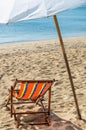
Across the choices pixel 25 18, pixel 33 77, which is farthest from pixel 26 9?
pixel 33 77

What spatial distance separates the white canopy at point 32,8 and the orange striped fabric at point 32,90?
60.9 inches

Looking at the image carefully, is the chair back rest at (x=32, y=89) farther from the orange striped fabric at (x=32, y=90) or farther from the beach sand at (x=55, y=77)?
the beach sand at (x=55, y=77)

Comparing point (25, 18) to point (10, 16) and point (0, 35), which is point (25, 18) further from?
point (0, 35)

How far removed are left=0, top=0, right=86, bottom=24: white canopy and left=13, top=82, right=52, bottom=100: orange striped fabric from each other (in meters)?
1.55

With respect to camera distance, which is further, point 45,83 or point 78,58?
point 78,58

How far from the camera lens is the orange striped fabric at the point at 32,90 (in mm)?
5160

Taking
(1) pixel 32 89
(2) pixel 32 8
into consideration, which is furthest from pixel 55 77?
(2) pixel 32 8

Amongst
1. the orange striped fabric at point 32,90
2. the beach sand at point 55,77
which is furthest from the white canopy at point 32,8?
the beach sand at point 55,77

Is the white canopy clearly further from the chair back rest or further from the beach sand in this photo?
the beach sand

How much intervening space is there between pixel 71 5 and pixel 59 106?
2.39 m

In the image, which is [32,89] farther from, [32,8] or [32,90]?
[32,8]

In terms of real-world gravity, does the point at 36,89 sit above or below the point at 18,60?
above

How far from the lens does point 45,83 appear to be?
16.9 ft

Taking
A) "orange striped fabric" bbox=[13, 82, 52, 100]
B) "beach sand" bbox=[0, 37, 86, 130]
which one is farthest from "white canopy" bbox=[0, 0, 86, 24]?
"beach sand" bbox=[0, 37, 86, 130]
